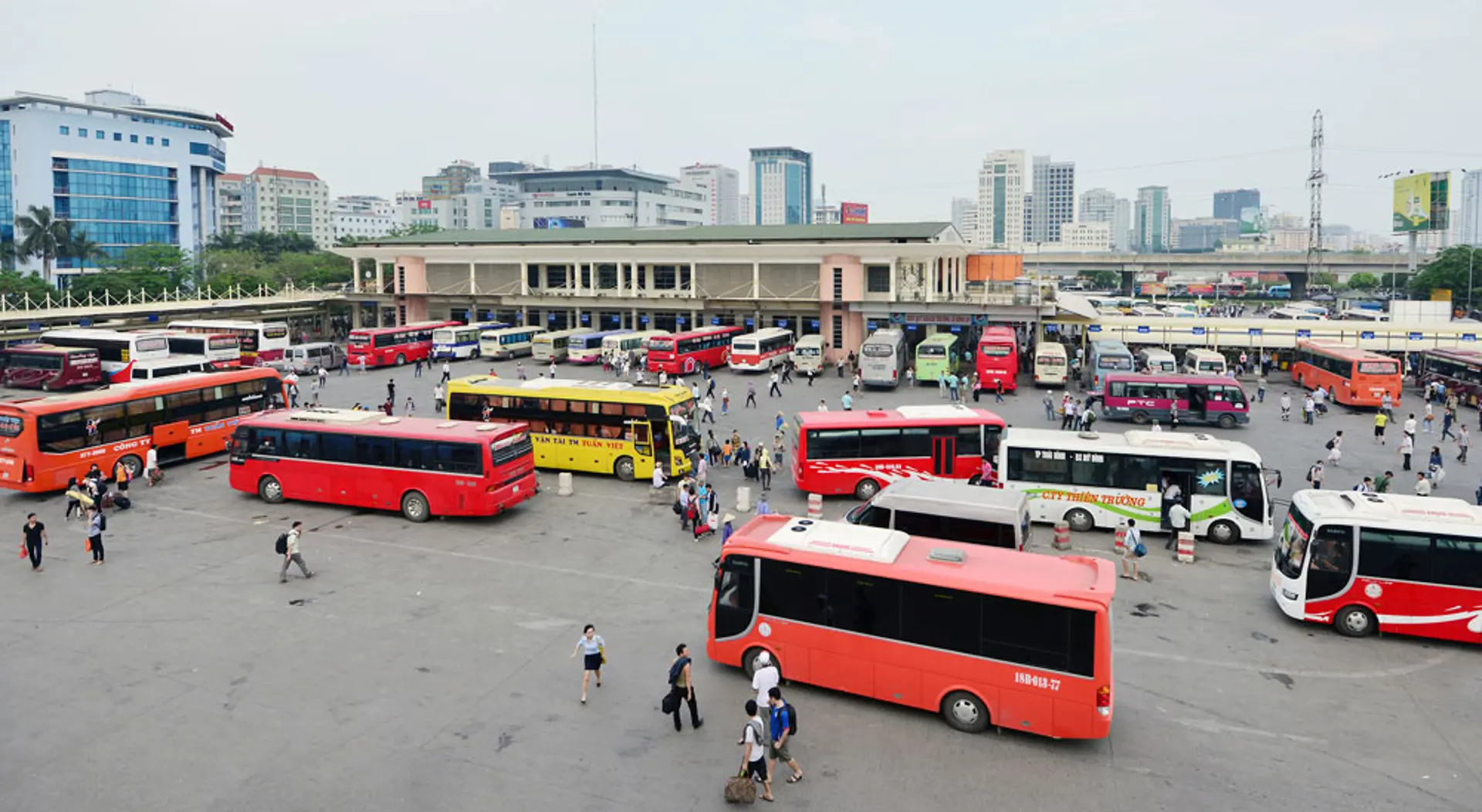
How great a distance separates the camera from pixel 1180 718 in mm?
12406

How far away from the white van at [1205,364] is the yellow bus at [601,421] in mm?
27727

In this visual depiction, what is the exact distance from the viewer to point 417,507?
22031mm

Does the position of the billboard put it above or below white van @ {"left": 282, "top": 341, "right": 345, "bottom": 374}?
above

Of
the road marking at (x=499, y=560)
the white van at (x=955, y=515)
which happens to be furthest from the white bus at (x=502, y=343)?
the white van at (x=955, y=515)

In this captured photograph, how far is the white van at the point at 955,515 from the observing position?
631 inches

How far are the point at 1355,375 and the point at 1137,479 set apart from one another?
80.4 feet

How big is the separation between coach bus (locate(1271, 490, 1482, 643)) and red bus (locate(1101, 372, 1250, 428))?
20.6 meters

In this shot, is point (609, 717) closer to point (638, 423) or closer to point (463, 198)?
point (638, 423)

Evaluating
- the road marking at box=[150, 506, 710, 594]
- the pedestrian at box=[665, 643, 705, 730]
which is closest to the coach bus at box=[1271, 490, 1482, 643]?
the road marking at box=[150, 506, 710, 594]

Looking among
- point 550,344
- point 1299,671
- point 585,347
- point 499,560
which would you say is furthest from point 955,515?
point 550,344

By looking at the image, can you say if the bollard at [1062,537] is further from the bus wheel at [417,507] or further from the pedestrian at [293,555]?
the pedestrian at [293,555]

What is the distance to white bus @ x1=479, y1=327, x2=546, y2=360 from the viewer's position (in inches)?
2231

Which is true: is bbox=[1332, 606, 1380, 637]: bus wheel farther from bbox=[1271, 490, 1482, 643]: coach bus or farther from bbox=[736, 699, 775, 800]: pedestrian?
bbox=[736, 699, 775, 800]: pedestrian

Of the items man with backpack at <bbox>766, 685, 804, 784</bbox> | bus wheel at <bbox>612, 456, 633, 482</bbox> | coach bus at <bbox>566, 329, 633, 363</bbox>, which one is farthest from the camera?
coach bus at <bbox>566, 329, 633, 363</bbox>
